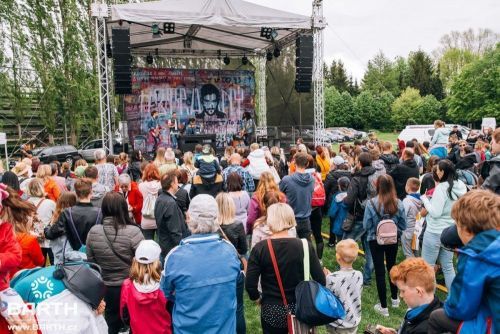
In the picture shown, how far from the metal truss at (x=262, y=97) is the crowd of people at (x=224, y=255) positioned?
13.0 meters

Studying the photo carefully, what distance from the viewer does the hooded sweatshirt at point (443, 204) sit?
3.87 m

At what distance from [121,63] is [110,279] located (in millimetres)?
8591

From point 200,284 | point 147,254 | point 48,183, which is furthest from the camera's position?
point 48,183

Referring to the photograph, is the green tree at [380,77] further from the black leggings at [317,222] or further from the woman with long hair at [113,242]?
the woman with long hair at [113,242]

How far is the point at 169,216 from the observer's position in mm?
3891

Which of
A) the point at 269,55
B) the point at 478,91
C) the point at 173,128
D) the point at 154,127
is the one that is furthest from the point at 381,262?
the point at 478,91

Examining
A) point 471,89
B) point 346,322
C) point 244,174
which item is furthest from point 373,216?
point 471,89

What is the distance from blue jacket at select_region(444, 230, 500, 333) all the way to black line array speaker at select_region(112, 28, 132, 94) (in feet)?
33.2

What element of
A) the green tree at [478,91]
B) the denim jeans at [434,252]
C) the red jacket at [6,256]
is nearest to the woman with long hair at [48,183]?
the red jacket at [6,256]

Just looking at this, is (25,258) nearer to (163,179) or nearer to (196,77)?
(163,179)

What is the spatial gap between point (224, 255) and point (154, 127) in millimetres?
14349

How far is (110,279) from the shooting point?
10.4ft

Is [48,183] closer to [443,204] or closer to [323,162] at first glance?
[323,162]

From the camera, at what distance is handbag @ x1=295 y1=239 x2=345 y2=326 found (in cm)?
→ 246
